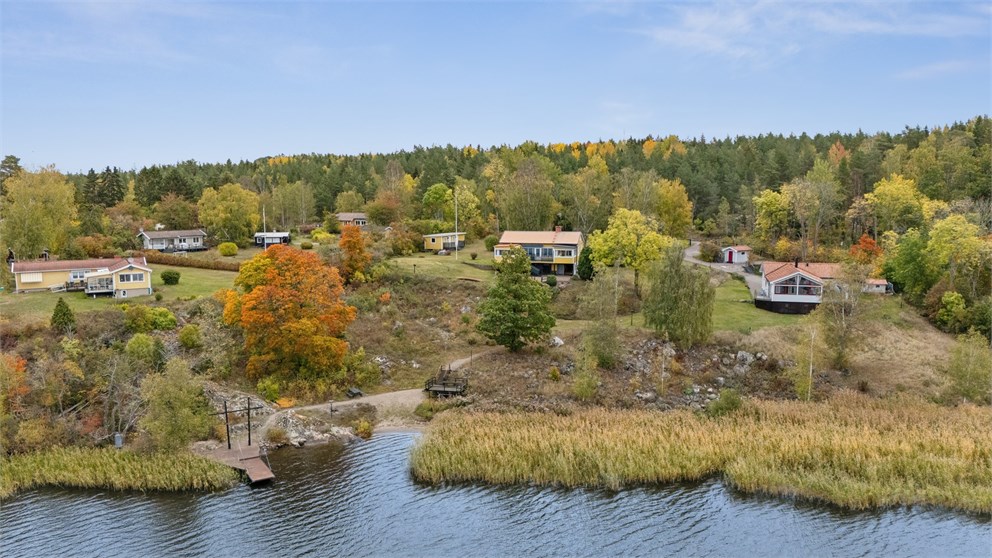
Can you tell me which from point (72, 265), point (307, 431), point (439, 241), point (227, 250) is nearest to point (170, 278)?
point (72, 265)

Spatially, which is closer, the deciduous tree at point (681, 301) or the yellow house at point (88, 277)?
the deciduous tree at point (681, 301)

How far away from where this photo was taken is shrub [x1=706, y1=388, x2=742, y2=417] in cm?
3984

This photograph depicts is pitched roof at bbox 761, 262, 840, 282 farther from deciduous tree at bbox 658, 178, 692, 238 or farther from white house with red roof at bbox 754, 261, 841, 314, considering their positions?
deciduous tree at bbox 658, 178, 692, 238

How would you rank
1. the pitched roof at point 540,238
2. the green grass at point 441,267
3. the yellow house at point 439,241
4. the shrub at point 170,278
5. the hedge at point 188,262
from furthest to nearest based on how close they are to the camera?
the yellow house at point 439,241 → the hedge at point 188,262 → the pitched roof at point 540,238 → the green grass at point 441,267 → the shrub at point 170,278

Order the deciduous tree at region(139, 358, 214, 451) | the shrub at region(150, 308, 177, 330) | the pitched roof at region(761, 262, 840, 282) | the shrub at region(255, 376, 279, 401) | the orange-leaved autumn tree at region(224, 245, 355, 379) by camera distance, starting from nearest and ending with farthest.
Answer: the deciduous tree at region(139, 358, 214, 451) → the shrub at region(255, 376, 279, 401) → the orange-leaved autumn tree at region(224, 245, 355, 379) → the shrub at region(150, 308, 177, 330) → the pitched roof at region(761, 262, 840, 282)

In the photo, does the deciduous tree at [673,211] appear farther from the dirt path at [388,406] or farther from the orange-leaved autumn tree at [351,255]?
the dirt path at [388,406]

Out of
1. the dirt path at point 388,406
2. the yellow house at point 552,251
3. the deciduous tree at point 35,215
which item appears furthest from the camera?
the yellow house at point 552,251

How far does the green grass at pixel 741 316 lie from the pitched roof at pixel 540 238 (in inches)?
575

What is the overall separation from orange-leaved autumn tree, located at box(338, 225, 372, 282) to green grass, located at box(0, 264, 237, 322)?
9811mm

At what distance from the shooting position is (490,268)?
232 ft

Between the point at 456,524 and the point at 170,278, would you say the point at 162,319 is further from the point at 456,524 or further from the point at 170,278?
the point at 456,524

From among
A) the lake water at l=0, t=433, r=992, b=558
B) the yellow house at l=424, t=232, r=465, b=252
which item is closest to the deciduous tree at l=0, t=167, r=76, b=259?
the yellow house at l=424, t=232, r=465, b=252

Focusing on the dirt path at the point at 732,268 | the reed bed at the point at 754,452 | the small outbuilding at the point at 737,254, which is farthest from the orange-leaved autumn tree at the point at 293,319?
the small outbuilding at the point at 737,254

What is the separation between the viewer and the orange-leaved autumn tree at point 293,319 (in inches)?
1746
